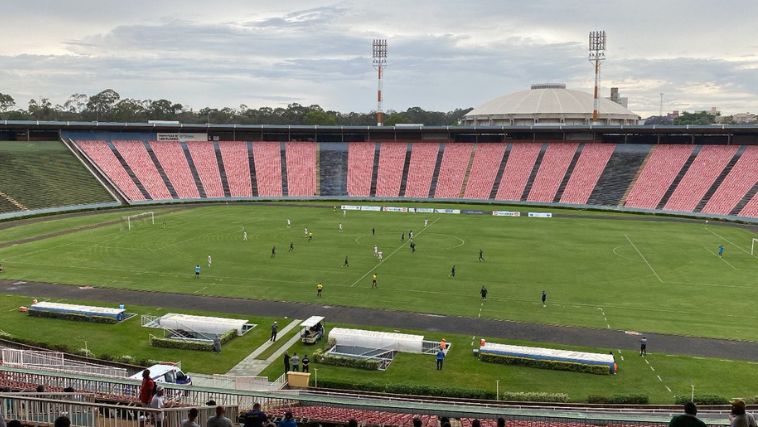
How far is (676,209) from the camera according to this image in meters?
82.9

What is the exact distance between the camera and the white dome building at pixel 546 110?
14438cm

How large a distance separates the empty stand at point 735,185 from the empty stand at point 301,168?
61.2m

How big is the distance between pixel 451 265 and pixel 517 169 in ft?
178

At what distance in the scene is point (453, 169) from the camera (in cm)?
10288

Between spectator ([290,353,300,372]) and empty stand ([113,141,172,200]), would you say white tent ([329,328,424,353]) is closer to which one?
spectator ([290,353,300,372])

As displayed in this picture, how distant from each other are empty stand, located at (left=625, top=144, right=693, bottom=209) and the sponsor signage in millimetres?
75336

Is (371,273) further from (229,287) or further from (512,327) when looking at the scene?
(512,327)

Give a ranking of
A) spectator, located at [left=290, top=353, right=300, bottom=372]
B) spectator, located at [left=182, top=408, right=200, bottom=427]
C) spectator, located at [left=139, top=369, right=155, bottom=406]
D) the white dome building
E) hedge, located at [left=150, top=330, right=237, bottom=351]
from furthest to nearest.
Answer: the white dome building → hedge, located at [left=150, top=330, right=237, bottom=351] → spectator, located at [left=290, top=353, right=300, bottom=372] → spectator, located at [left=139, top=369, right=155, bottom=406] → spectator, located at [left=182, top=408, right=200, bottom=427]

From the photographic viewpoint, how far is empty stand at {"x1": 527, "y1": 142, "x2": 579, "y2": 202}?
93375 mm

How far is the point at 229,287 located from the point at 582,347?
2502cm

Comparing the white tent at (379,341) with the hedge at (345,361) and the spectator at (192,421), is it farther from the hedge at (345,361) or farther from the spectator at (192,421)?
the spectator at (192,421)

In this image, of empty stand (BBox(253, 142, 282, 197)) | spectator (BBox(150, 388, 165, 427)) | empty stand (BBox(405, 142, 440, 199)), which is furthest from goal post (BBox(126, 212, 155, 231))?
spectator (BBox(150, 388, 165, 427))

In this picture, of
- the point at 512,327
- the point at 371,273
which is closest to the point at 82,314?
the point at 371,273

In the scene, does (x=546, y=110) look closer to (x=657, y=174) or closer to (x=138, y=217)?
(x=657, y=174)
